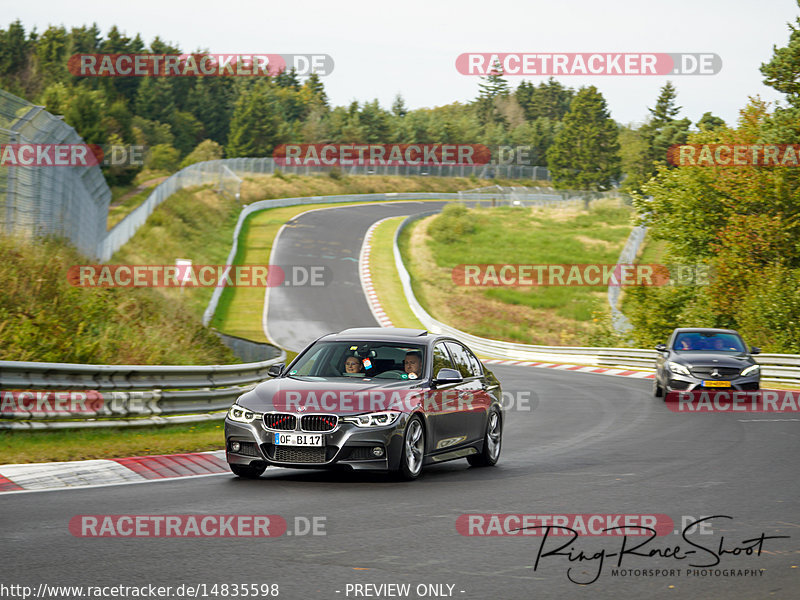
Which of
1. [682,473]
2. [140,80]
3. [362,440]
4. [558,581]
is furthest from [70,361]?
[140,80]

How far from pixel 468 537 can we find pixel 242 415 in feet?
11.6

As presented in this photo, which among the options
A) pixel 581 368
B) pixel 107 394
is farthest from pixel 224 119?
pixel 107 394

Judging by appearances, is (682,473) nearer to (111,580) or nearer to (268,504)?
(268,504)

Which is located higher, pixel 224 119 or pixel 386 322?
pixel 224 119

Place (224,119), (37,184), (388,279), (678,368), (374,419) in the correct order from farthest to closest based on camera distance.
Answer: (224,119) < (388,279) < (678,368) < (37,184) < (374,419)

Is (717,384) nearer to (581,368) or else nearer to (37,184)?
(37,184)

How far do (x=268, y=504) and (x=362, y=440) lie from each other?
4.75 ft

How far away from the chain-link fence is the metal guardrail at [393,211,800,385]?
62.0 ft

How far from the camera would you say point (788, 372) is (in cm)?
2931

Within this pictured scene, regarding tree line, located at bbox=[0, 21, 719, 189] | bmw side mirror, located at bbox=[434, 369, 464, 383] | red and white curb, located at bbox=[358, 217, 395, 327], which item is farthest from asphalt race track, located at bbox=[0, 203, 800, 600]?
tree line, located at bbox=[0, 21, 719, 189]

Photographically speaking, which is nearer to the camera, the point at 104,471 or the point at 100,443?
the point at 104,471

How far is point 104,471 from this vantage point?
1078 centimetres

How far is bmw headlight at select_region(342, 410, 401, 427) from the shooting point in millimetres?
10188

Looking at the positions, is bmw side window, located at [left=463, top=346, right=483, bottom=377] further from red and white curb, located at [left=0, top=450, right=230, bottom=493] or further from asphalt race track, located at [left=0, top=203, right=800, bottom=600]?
red and white curb, located at [left=0, top=450, right=230, bottom=493]
